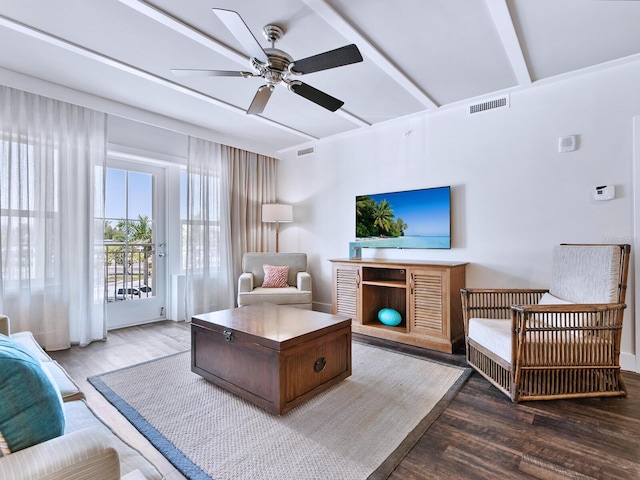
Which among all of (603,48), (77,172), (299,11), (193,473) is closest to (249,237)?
(77,172)

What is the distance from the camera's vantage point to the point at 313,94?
2391mm

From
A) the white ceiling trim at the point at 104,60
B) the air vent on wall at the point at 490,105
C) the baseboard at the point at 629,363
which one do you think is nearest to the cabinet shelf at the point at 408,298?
the baseboard at the point at 629,363

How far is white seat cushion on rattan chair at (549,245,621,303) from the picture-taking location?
2211 millimetres

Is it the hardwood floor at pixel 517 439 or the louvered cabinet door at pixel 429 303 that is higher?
the louvered cabinet door at pixel 429 303

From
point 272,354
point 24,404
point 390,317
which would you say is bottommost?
point 390,317

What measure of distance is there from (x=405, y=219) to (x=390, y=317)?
1.13 meters

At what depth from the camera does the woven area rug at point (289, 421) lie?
1.54 meters

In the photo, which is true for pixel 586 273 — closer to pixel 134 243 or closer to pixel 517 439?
pixel 517 439

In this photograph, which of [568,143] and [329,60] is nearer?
[329,60]

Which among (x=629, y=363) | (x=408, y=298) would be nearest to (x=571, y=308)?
(x=629, y=363)

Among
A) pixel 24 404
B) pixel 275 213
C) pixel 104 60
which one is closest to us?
pixel 24 404

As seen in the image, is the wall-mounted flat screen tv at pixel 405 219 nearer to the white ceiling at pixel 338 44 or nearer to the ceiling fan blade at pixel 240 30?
the white ceiling at pixel 338 44

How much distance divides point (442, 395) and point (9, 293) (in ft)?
12.3

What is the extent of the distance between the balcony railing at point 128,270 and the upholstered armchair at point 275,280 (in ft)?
3.92
